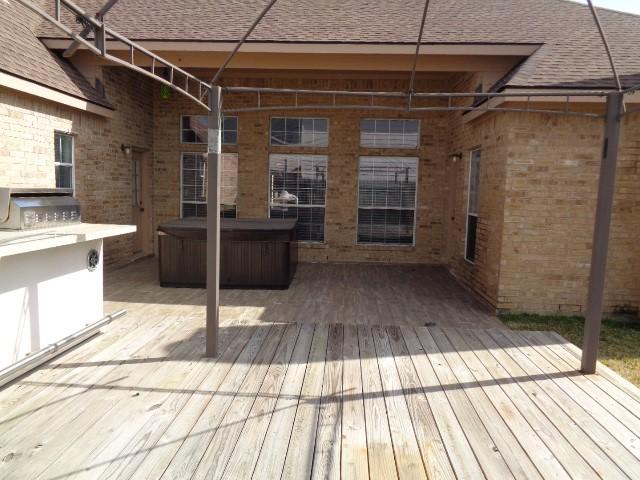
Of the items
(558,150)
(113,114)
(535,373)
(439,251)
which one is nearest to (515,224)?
(558,150)

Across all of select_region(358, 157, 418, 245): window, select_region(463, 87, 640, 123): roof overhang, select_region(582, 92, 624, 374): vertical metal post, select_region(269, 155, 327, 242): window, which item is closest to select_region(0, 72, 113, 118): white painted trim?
select_region(269, 155, 327, 242): window

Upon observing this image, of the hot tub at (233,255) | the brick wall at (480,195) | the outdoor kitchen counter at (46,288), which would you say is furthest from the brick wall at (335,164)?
the outdoor kitchen counter at (46,288)

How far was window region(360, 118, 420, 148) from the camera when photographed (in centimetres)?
1097

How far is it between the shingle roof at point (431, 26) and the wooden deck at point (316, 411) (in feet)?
13.7

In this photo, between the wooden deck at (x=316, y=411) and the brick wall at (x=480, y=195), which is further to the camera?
the brick wall at (x=480, y=195)

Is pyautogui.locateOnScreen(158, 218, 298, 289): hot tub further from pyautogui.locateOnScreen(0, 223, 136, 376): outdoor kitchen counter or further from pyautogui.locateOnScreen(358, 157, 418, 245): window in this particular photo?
pyautogui.locateOnScreen(358, 157, 418, 245): window

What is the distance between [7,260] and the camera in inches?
142

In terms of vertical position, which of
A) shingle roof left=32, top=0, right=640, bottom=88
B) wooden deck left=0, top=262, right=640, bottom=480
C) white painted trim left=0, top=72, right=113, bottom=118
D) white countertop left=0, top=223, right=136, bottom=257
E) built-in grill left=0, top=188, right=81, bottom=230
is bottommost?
wooden deck left=0, top=262, right=640, bottom=480

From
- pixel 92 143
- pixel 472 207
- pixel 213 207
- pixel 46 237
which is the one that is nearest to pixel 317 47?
pixel 472 207

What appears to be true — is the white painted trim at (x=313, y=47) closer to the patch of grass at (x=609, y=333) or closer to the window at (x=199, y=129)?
the window at (x=199, y=129)

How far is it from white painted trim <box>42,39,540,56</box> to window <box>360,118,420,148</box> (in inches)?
112

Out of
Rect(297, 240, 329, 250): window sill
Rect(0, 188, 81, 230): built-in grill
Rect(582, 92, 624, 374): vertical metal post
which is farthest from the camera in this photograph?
Rect(297, 240, 329, 250): window sill

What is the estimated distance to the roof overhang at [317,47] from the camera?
25.9 ft

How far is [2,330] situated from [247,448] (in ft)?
7.11
